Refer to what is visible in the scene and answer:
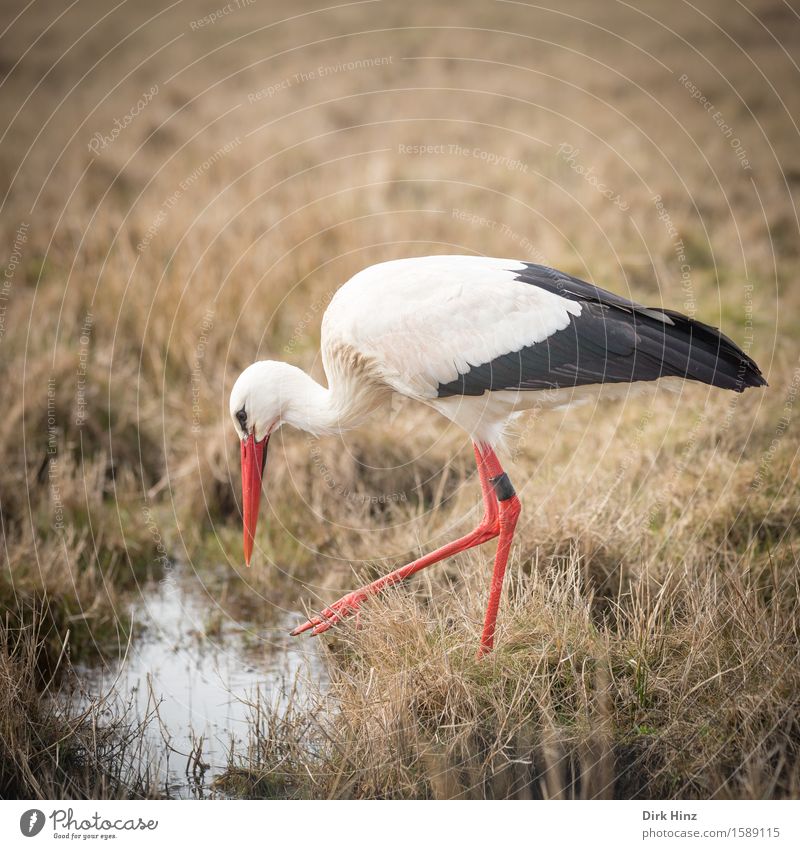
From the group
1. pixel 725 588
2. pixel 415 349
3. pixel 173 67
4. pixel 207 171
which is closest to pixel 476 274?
pixel 415 349

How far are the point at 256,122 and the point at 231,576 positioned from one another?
27.4 ft

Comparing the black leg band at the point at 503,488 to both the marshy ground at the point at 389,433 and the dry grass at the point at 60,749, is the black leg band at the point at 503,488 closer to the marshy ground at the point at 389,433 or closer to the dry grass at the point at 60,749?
the marshy ground at the point at 389,433

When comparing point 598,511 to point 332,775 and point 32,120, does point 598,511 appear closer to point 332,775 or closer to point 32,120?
point 332,775

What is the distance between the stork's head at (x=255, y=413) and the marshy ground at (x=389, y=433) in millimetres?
749

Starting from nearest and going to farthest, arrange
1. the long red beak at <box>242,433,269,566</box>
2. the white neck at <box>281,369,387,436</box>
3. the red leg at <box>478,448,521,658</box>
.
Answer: the red leg at <box>478,448,521,658</box> → the white neck at <box>281,369,387,436</box> → the long red beak at <box>242,433,269,566</box>

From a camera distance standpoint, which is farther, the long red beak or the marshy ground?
the long red beak

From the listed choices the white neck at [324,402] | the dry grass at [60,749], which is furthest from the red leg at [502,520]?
the dry grass at [60,749]

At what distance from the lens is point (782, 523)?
18.3 feet

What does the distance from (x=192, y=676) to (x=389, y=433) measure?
2460 millimetres

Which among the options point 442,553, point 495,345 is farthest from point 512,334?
point 442,553

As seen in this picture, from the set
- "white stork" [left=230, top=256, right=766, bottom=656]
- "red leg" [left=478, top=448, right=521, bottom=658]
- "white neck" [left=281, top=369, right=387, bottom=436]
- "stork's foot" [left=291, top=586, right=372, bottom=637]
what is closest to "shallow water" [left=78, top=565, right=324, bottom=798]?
"stork's foot" [left=291, top=586, right=372, bottom=637]

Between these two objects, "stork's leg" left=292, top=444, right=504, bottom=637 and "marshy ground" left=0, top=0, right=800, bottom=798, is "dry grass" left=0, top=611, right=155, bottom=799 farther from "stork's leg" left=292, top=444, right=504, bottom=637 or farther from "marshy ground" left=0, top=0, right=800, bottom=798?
"stork's leg" left=292, top=444, right=504, bottom=637

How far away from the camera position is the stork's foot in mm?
4945

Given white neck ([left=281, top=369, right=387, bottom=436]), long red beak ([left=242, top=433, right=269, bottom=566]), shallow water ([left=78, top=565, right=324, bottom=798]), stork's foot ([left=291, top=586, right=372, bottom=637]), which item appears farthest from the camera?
long red beak ([left=242, top=433, right=269, bottom=566])
